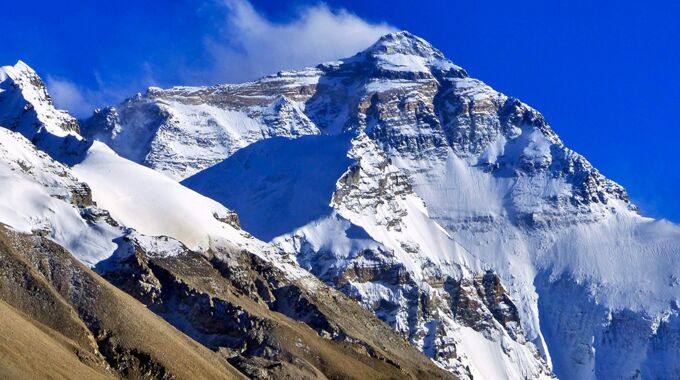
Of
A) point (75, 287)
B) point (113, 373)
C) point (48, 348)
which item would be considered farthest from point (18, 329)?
point (75, 287)

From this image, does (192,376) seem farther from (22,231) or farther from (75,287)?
(22,231)

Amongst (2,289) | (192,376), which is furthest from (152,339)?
(2,289)

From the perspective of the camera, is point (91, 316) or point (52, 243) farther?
point (52, 243)

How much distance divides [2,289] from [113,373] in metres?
16.8

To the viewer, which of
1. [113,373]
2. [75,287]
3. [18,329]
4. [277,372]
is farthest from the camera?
[277,372]

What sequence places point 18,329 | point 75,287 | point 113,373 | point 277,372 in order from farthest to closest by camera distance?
point 277,372
point 75,287
point 113,373
point 18,329

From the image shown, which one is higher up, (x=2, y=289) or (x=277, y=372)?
(x=277, y=372)

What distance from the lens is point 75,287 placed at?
18312cm

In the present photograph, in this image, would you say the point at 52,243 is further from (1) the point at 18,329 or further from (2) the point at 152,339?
(1) the point at 18,329

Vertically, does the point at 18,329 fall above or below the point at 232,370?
below

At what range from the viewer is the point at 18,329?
6093 inches

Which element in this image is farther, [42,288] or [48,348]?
[42,288]

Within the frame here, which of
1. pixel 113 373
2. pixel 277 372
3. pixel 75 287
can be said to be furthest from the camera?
pixel 277 372

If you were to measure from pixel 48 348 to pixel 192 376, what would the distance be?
2362cm
